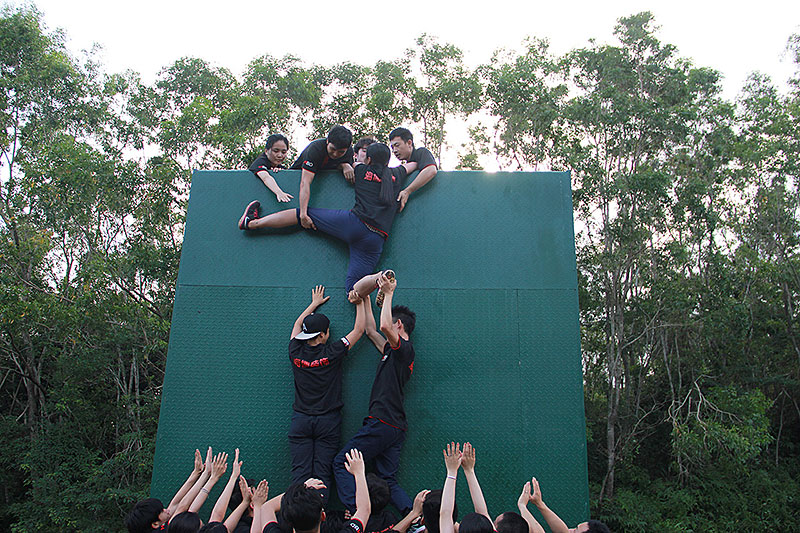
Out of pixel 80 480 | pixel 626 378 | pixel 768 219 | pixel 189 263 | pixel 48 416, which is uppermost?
pixel 768 219

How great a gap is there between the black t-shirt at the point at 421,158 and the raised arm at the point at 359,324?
121cm

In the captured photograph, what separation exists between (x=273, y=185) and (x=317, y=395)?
1690 millimetres

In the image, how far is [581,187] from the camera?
1016 centimetres

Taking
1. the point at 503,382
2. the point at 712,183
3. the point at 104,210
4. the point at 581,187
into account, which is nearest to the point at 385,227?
the point at 503,382

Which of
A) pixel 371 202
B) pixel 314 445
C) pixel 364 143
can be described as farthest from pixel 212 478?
pixel 364 143

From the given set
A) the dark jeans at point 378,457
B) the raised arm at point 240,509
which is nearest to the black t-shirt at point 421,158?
the dark jeans at point 378,457

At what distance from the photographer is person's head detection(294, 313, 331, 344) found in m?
3.60

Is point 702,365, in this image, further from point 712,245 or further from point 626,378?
point 712,245

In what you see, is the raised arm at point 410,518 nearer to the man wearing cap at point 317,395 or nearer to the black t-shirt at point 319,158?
the man wearing cap at point 317,395

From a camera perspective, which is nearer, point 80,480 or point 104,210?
point 80,480

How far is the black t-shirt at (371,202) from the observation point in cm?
390

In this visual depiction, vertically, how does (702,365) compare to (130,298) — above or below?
below

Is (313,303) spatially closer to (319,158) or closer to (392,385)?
(392,385)

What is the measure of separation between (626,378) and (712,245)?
320 centimetres
